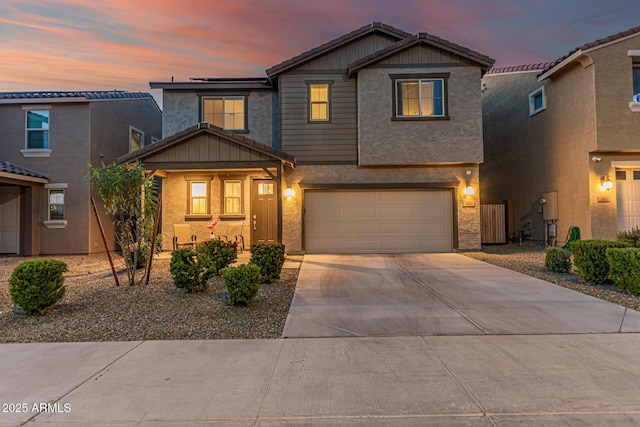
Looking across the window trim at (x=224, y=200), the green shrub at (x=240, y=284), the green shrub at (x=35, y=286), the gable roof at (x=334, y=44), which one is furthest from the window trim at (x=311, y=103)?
the green shrub at (x=35, y=286)

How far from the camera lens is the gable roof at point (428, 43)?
11656 millimetres

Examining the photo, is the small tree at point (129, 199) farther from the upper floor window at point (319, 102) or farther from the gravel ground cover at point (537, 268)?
the gravel ground cover at point (537, 268)

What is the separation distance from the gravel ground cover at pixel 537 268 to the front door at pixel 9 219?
51.9 feet

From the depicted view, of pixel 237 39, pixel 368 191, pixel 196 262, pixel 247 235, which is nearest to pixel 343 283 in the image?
pixel 196 262

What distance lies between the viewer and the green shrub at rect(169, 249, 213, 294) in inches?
259

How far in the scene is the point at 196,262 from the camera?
22.5ft

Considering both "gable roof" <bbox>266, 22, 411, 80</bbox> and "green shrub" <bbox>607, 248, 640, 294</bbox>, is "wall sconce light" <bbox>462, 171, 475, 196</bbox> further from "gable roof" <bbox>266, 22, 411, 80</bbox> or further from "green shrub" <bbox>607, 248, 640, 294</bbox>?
"green shrub" <bbox>607, 248, 640, 294</bbox>

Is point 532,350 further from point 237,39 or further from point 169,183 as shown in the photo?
point 237,39

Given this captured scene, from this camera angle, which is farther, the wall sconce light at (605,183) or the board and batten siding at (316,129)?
the board and batten siding at (316,129)

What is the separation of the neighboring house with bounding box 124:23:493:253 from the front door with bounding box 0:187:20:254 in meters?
5.20

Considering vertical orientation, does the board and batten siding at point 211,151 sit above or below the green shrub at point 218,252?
above

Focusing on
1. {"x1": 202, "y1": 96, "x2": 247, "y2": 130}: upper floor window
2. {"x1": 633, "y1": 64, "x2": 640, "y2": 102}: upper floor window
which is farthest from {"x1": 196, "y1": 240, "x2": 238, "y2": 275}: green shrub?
{"x1": 633, "y1": 64, "x2": 640, "y2": 102}: upper floor window

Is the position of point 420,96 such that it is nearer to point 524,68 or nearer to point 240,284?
point 524,68

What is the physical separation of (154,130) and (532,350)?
17.7m
